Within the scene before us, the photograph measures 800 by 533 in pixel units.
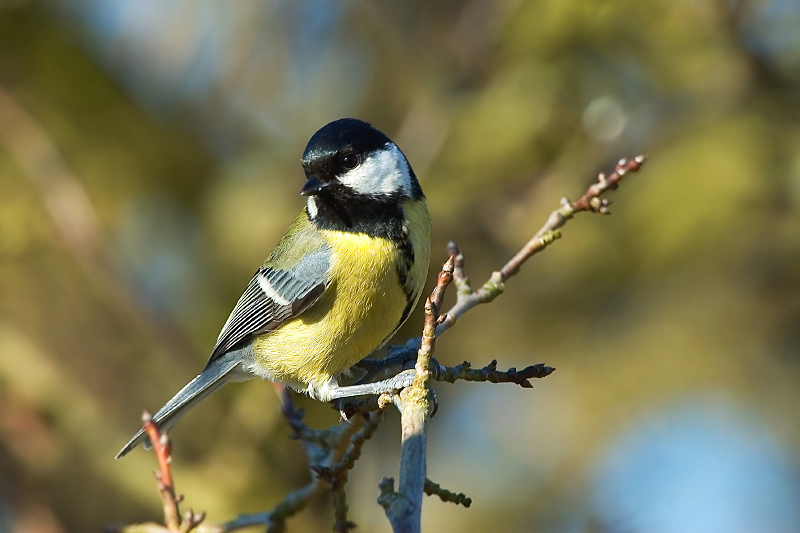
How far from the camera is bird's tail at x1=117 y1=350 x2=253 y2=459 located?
330 centimetres

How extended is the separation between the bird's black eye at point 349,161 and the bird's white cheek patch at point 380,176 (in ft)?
0.05

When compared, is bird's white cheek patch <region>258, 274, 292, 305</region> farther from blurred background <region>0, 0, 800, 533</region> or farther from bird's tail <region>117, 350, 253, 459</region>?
blurred background <region>0, 0, 800, 533</region>

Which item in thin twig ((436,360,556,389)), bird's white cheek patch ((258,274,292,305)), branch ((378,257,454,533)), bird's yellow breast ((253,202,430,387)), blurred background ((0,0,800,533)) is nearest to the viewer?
branch ((378,257,454,533))

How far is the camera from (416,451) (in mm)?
1800

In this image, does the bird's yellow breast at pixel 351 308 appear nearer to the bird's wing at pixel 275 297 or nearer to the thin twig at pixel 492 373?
the bird's wing at pixel 275 297

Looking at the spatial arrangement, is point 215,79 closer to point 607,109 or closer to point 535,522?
point 607,109

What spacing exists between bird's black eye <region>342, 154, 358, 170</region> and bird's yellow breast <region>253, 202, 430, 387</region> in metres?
0.25

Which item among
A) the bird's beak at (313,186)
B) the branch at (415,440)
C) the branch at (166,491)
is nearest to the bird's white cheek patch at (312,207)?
the bird's beak at (313,186)

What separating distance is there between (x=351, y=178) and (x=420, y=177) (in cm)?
174

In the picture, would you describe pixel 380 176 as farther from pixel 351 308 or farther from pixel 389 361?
pixel 389 361

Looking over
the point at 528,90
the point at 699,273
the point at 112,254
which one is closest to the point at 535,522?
the point at 699,273

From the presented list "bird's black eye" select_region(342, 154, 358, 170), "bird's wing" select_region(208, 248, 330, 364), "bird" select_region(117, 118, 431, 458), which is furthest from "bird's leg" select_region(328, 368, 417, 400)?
"bird's black eye" select_region(342, 154, 358, 170)

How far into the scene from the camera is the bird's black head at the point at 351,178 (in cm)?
298

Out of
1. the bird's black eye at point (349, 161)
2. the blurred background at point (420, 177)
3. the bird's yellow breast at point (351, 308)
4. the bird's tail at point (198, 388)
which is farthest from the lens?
the blurred background at point (420, 177)
